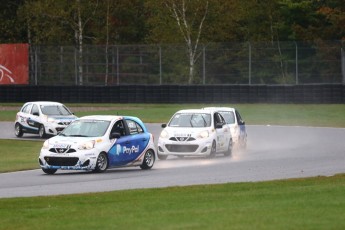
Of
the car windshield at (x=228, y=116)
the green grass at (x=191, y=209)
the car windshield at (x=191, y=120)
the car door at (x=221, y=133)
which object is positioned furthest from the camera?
the car windshield at (x=228, y=116)

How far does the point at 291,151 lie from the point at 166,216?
63.3 ft

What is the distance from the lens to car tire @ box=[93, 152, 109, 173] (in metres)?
26.1

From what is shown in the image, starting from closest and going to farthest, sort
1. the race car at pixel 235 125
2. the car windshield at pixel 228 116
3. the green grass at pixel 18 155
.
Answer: the green grass at pixel 18 155 → the race car at pixel 235 125 → the car windshield at pixel 228 116

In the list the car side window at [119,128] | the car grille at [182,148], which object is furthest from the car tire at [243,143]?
the car side window at [119,128]

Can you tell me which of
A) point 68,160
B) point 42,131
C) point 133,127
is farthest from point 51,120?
point 68,160

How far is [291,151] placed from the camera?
111 feet

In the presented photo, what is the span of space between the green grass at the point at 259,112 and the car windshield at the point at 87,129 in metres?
23.4

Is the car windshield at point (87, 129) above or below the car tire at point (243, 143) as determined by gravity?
above

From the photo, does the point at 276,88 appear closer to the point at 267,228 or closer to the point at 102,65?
the point at 102,65

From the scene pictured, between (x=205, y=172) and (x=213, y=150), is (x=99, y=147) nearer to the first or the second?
(x=205, y=172)

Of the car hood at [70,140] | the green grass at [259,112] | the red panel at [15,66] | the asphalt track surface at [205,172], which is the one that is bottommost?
the asphalt track surface at [205,172]

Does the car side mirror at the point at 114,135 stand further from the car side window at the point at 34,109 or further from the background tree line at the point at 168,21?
the background tree line at the point at 168,21

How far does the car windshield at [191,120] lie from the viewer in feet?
107

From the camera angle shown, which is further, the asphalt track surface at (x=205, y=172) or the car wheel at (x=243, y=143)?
the car wheel at (x=243, y=143)
